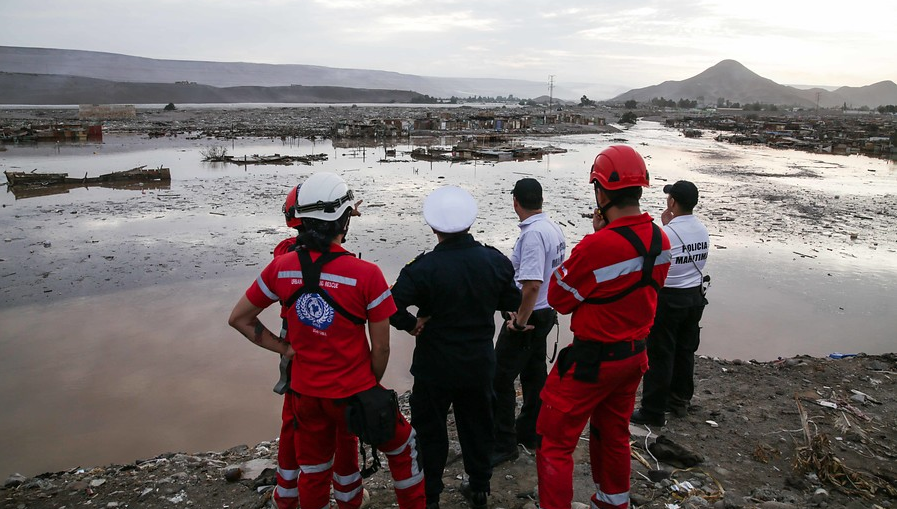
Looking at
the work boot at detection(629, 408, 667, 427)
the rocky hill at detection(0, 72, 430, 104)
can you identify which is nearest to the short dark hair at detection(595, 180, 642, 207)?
the work boot at detection(629, 408, 667, 427)

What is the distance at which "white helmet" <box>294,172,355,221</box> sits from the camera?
2.57m

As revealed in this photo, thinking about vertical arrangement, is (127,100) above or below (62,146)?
above

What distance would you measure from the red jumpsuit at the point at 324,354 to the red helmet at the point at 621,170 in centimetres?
122

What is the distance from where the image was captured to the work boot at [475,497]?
3.18m

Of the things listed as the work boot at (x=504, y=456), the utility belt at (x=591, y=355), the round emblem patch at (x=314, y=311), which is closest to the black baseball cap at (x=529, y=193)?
the utility belt at (x=591, y=355)

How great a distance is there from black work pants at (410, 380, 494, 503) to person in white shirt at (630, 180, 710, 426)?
5.50ft

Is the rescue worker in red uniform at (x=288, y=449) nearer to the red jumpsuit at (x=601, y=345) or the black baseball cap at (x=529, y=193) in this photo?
the red jumpsuit at (x=601, y=345)

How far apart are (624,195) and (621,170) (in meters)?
0.13

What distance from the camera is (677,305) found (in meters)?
4.03

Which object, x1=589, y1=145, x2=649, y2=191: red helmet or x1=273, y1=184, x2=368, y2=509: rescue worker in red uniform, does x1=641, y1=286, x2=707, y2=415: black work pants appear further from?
x1=273, y1=184, x2=368, y2=509: rescue worker in red uniform

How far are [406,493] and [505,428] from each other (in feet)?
3.50

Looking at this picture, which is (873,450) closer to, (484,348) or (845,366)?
(845,366)

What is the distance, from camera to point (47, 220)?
1170 cm

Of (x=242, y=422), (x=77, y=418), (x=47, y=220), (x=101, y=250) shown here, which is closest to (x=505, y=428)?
(x=242, y=422)
